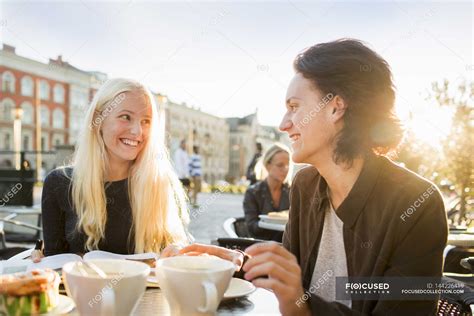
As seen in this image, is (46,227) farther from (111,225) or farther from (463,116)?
(463,116)

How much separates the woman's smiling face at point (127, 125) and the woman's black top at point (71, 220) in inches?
6.1

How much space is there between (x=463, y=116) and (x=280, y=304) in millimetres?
5619

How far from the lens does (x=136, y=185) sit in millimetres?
1870

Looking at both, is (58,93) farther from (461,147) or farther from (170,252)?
(170,252)

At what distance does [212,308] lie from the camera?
76 centimetres

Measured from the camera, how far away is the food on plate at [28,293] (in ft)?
2.51

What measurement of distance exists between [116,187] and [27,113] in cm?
4100

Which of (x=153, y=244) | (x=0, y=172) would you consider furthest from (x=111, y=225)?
(x=0, y=172)

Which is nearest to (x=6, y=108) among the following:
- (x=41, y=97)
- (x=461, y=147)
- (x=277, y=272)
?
(x=41, y=97)

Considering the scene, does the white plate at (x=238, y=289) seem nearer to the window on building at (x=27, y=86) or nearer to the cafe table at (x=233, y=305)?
the cafe table at (x=233, y=305)

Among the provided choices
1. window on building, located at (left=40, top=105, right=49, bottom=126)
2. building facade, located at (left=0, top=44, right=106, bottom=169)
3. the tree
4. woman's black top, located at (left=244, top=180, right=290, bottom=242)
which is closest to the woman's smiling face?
woman's black top, located at (left=244, top=180, right=290, bottom=242)

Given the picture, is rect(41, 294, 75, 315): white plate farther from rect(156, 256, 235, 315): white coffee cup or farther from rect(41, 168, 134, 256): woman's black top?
rect(41, 168, 134, 256): woman's black top

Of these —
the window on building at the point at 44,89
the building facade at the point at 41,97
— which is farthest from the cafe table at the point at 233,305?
the window on building at the point at 44,89

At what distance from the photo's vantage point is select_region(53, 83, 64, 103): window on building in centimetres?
4091
